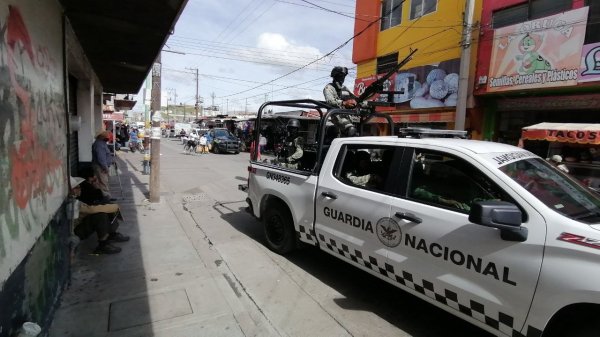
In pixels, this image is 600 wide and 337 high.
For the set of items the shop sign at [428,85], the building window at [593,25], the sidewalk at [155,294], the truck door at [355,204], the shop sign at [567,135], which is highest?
the building window at [593,25]

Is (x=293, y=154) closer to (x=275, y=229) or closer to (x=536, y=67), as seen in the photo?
(x=275, y=229)

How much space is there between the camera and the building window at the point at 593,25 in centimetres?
977

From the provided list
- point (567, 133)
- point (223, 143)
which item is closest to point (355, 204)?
point (567, 133)

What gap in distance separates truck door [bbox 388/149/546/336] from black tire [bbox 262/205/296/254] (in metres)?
1.81

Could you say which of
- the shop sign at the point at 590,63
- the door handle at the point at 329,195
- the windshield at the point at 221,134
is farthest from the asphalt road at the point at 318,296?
the windshield at the point at 221,134

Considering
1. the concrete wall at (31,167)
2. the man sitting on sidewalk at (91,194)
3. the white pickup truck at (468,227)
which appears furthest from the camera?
the man sitting on sidewalk at (91,194)

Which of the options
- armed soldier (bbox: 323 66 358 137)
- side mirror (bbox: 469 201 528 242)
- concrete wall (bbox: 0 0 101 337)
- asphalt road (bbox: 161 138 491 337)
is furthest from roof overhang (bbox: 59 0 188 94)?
side mirror (bbox: 469 201 528 242)

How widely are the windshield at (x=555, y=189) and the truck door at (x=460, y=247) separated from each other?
18 cm

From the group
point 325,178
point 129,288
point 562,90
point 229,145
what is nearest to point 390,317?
point 325,178

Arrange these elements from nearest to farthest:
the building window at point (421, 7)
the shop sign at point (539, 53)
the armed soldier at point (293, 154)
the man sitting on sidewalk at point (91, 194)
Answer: the armed soldier at point (293, 154)
the man sitting on sidewalk at point (91, 194)
the shop sign at point (539, 53)
the building window at point (421, 7)

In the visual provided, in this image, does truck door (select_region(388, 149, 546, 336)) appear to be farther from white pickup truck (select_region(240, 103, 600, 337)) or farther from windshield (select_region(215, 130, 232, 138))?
windshield (select_region(215, 130, 232, 138))

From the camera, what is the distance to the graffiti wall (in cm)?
203

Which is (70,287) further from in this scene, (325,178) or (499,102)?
(499,102)

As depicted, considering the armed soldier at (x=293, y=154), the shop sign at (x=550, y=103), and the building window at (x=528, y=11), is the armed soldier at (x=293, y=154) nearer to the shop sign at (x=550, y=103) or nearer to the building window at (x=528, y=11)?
the shop sign at (x=550, y=103)
